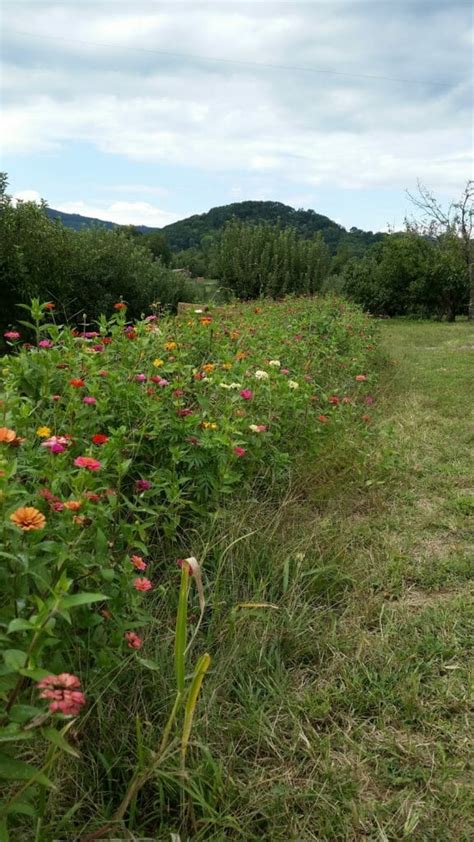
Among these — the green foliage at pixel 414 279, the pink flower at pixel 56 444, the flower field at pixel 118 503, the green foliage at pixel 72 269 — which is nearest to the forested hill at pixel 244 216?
the green foliage at pixel 414 279

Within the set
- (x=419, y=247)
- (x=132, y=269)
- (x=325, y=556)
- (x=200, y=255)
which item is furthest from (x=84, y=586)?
(x=200, y=255)

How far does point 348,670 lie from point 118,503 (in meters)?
0.79

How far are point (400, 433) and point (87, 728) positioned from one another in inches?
119

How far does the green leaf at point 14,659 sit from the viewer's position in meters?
0.88

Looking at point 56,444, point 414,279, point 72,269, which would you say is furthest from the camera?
point 414,279

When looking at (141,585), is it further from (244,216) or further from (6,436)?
(244,216)

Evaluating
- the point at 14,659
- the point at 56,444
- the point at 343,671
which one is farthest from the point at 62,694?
the point at 343,671

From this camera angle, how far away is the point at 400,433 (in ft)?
13.0

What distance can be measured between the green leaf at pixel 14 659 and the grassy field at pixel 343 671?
57cm

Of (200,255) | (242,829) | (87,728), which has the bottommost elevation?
(242,829)

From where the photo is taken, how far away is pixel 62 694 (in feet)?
2.75

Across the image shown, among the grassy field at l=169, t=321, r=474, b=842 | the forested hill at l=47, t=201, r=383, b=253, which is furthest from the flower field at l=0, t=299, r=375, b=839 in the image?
the forested hill at l=47, t=201, r=383, b=253

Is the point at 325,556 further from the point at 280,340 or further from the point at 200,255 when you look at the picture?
the point at 200,255

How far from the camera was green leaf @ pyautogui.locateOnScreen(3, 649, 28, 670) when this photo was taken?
0.88 m
